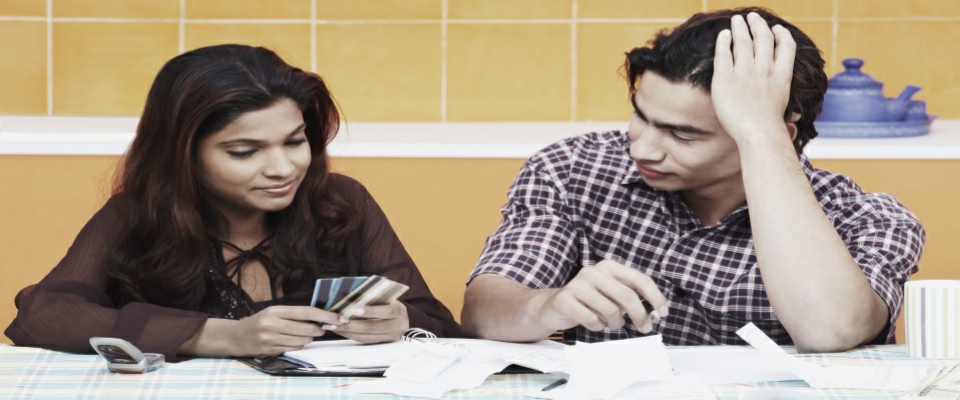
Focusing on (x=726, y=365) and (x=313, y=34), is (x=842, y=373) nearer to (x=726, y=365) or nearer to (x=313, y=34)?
(x=726, y=365)

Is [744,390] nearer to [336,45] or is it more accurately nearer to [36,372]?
[36,372]

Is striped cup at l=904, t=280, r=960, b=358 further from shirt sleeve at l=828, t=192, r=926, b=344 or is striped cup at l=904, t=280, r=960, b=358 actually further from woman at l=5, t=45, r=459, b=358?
woman at l=5, t=45, r=459, b=358

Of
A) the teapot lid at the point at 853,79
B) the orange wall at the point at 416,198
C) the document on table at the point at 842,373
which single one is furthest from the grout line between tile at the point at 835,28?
the document on table at the point at 842,373

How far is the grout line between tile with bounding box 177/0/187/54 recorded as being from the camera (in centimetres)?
306

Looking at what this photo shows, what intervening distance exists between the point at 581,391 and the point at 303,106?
78 cm

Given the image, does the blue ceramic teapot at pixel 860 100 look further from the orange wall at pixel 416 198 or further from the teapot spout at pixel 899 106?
the orange wall at pixel 416 198

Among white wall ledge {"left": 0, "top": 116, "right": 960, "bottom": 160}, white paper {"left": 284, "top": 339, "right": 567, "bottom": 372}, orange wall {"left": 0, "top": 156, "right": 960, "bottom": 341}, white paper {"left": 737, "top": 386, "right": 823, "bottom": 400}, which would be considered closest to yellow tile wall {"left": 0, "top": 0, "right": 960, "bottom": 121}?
white wall ledge {"left": 0, "top": 116, "right": 960, "bottom": 160}

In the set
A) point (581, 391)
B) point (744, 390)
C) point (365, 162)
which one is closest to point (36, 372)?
point (581, 391)

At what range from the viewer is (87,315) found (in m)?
1.44

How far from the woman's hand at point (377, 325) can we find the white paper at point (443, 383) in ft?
0.59

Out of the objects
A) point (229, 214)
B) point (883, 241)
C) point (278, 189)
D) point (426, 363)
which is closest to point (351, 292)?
point (426, 363)

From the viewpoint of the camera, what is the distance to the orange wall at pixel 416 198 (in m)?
2.58

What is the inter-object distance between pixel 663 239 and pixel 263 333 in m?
0.69

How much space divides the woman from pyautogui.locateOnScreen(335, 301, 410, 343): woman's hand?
10cm
